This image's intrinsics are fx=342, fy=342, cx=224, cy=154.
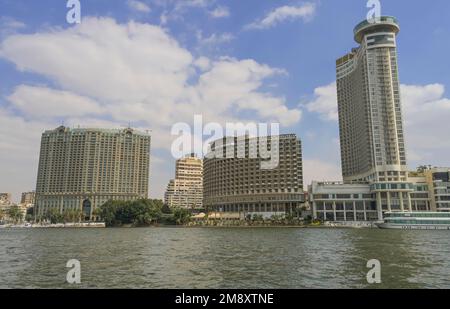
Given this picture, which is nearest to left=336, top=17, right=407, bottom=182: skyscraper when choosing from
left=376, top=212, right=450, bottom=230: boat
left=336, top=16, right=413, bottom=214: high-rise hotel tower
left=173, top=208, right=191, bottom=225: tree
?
left=336, top=16, right=413, bottom=214: high-rise hotel tower

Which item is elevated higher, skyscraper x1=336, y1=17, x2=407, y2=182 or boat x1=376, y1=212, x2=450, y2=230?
skyscraper x1=336, y1=17, x2=407, y2=182

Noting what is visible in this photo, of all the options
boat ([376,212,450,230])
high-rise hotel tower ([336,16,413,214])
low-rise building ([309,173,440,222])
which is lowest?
boat ([376,212,450,230])

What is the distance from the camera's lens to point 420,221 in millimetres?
135500

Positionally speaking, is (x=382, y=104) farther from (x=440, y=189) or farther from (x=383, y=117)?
(x=440, y=189)

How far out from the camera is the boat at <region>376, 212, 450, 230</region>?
134250mm

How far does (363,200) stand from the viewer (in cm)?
17312

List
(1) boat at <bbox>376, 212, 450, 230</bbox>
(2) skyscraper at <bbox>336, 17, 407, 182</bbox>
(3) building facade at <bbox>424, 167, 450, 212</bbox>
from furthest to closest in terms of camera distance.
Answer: (2) skyscraper at <bbox>336, 17, 407, 182</bbox> → (3) building facade at <bbox>424, 167, 450, 212</bbox> → (1) boat at <bbox>376, 212, 450, 230</bbox>

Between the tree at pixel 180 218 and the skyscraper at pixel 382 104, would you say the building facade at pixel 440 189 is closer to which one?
the skyscraper at pixel 382 104

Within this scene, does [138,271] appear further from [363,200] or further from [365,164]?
[365,164]

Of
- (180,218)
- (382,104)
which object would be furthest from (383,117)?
(180,218)

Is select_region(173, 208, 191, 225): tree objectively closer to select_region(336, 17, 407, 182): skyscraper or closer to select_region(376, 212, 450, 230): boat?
select_region(376, 212, 450, 230): boat
